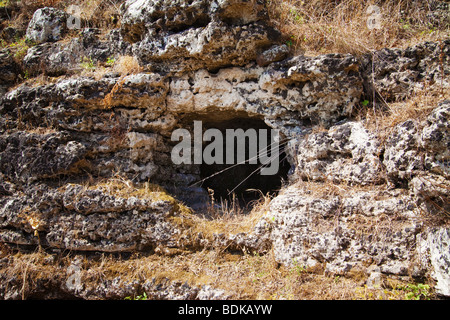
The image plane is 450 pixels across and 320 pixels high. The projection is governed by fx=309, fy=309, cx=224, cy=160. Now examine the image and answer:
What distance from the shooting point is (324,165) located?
3635mm

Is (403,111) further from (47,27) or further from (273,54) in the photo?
(47,27)

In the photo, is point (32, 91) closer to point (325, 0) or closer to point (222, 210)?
point (222, 210)

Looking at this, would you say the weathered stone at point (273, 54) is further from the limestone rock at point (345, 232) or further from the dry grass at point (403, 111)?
the limestone rock at point (345, 232)

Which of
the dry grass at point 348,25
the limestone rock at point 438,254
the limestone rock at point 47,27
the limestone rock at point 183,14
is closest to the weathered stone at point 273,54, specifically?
the dry grass at point 348,25

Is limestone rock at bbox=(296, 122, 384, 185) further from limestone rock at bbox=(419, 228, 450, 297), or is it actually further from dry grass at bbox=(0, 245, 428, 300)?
dry grass at bbox=(0, 245, 428, 300)

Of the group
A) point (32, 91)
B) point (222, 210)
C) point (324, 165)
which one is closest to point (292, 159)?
point (324, 165)

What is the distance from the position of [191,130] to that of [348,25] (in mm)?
2749

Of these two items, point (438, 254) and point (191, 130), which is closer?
point (438, 254)

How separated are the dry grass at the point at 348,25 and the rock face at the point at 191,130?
13.0 inches

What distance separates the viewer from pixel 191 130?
15.8 ft

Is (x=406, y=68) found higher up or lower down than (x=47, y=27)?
lower down

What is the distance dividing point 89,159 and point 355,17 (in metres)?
4.28

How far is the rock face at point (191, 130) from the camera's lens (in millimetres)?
3133

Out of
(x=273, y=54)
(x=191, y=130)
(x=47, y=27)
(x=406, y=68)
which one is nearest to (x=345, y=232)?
(x=406, y=68)
